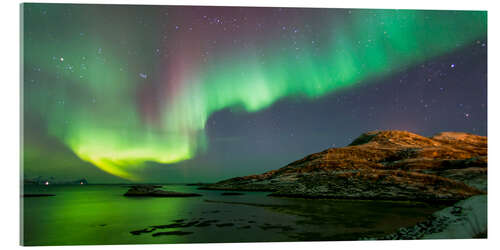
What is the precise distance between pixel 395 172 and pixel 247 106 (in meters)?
5.87

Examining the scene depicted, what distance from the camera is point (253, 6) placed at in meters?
6.85

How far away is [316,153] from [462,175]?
3595mm

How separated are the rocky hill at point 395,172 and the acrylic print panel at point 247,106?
0.07 m

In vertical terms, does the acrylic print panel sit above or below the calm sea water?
above

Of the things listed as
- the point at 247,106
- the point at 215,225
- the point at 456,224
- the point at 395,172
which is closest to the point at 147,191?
the point at 215,225

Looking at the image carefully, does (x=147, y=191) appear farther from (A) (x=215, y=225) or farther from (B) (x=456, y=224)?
(B) (x=456, y=224)

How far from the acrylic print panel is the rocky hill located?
2.6 inches

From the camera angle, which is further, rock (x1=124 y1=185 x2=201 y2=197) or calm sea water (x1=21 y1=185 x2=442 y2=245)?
rock (x1=124 y1=185 x2=201 y2=197)

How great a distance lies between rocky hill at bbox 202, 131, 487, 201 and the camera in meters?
6.57

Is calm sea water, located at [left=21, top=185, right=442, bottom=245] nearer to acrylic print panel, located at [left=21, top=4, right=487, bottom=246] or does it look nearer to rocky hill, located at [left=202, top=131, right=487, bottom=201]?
acrylic print panel, located at [left=21, top=4, right=487, bottom=246]

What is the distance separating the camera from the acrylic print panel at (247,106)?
6234mm

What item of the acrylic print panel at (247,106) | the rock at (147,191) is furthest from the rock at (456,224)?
the rock at (147,191)

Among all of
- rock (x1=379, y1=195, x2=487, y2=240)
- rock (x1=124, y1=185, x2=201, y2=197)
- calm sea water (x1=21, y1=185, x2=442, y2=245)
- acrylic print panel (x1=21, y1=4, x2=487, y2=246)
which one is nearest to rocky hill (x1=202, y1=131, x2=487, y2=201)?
acrylic print panel (x1=21, y1=4, x2=487, y2=246)

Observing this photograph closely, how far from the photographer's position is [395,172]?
906 centimetres
